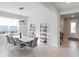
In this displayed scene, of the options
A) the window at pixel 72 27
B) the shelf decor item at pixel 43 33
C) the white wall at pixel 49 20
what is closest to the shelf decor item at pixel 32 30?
the white wall at pixel 49 20

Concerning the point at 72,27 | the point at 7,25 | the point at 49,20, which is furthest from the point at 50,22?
the point at 72,27

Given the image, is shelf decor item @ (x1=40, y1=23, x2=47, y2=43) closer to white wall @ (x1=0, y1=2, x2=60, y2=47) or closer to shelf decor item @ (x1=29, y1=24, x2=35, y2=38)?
white wall @ (x1=0, y1=2, x2=60, y2=47)

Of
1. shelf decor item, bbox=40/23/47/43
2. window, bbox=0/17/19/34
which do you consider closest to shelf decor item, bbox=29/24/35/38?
shelf decor item, bbox=40/23/47/43

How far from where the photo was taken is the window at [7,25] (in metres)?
8.27

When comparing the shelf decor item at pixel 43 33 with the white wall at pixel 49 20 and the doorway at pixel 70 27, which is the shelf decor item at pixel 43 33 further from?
the doorway at pixel 70 27

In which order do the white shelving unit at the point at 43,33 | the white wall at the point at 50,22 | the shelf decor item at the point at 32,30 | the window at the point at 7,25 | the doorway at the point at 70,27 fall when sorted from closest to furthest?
the white wall at the point at 50,22 < the white shelving unit at the point at 43,33 < the window at the point at 7,25 < the shelf decor item at the point at 32,30 < the doorway at the point at 70,27

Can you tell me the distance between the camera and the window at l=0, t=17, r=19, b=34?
8.27 meters

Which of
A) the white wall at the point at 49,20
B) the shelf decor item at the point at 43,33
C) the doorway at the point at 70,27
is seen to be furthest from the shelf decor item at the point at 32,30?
the doorway at the point at 70,27

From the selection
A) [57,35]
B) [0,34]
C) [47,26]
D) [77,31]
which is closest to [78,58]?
[57,35]

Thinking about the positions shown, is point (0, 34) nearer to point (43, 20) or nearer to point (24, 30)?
point (24, 30)

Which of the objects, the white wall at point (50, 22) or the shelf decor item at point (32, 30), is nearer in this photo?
the white wall at point (50, 22)

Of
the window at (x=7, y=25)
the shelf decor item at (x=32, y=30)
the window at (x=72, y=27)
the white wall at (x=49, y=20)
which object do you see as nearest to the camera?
the white wall at (x=49, y=20)

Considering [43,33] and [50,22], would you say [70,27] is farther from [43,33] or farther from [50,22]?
[50,22]

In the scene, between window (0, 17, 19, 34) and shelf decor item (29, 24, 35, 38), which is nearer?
window (0, 17, 19, 34)
